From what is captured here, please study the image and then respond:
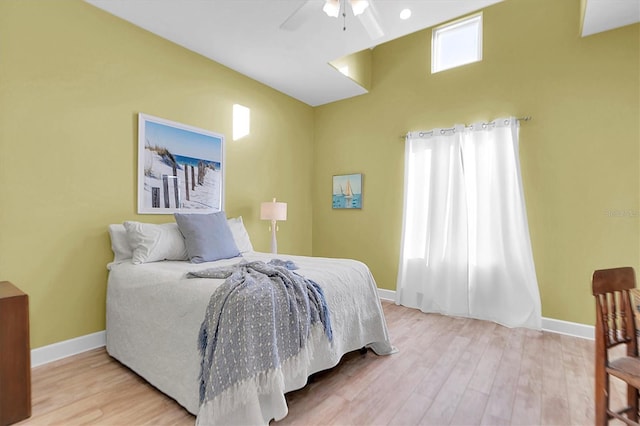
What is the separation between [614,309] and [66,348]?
3.49 meters

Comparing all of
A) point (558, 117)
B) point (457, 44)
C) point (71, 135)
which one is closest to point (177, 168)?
point (71, 135)

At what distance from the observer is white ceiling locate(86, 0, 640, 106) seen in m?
2.48

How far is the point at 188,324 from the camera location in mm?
1713

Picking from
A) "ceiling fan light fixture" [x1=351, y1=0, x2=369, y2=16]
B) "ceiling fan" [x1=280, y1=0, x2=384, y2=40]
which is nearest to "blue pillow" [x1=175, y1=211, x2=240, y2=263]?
"ceiling fan" [x1=280, y1=0, x2=384, y2=40]

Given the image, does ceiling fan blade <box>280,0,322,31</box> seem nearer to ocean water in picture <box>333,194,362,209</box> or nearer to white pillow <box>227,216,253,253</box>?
white pillow <box>227,216,253,253</box>

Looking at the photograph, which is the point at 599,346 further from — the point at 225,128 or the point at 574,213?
the point at 225,128

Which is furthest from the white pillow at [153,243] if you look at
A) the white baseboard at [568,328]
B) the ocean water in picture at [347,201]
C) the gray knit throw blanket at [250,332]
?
the white baseboard at [568,328]

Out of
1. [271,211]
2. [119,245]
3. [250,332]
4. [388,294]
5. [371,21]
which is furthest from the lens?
[388,294]

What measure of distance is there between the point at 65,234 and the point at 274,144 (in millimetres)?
2480

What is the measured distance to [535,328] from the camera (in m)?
3.03

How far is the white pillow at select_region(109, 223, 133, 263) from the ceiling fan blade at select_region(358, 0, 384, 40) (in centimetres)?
253

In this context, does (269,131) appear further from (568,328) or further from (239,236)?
(568,328)

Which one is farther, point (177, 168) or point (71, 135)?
point (177, 168)

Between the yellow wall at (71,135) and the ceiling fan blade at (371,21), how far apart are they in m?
1.89
